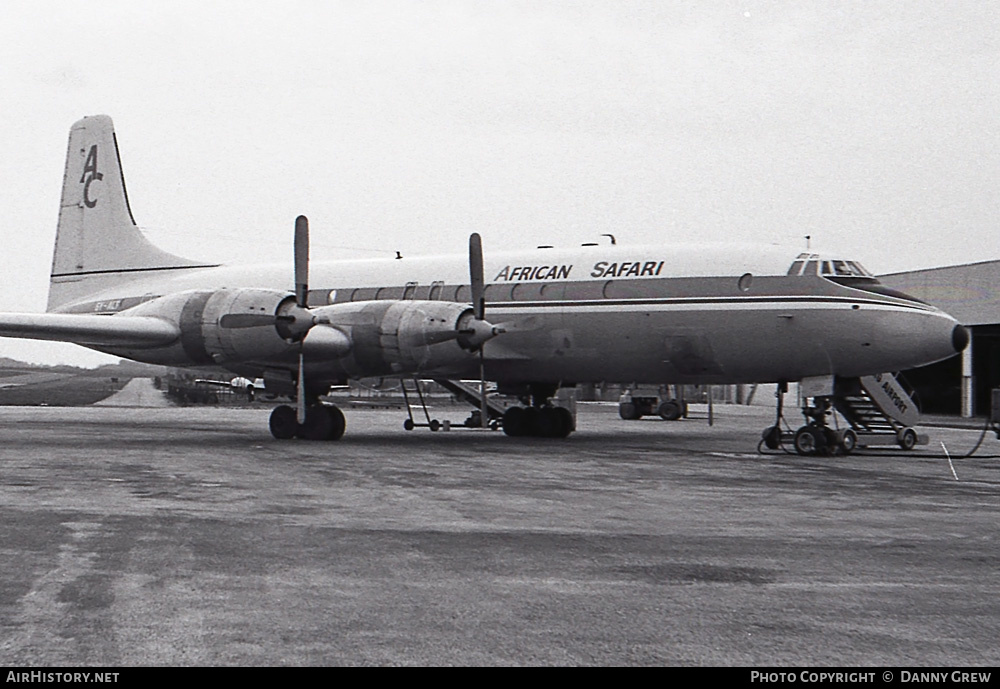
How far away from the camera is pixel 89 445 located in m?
18.7

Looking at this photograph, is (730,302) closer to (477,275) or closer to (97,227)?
(477,275)

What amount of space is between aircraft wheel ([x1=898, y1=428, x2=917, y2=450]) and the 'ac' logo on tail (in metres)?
21.4

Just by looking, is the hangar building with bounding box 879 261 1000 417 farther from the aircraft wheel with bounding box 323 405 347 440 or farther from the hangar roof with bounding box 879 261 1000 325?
the aircraft wheel with bounding box 323 405 347 440

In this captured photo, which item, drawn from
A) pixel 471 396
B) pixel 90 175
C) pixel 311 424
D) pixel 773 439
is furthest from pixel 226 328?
pixel 90 175

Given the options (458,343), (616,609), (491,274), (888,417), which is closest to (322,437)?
(458,343)

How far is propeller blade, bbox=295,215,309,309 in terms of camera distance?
19703 millimetres

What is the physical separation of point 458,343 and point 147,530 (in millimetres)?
11134

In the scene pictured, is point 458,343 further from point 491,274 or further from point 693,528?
point 693,528

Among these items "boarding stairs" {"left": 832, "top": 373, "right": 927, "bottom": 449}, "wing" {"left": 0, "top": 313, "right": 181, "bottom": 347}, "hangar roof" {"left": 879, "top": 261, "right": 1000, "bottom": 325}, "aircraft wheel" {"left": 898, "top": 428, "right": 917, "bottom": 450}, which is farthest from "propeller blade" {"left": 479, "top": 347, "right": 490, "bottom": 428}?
"hangar roof" {"left": 879, "top": 261, "right": 1000, "bottom": 325}

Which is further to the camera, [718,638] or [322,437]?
[322,437]

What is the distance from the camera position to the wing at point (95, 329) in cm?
2019

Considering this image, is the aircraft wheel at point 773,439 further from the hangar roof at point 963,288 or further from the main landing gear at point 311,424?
the hangar roof at point 963,288

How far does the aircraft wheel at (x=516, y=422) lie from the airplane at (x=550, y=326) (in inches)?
5.0

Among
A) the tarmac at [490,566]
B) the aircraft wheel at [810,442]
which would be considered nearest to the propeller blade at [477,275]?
the tarmac at [490,566]
